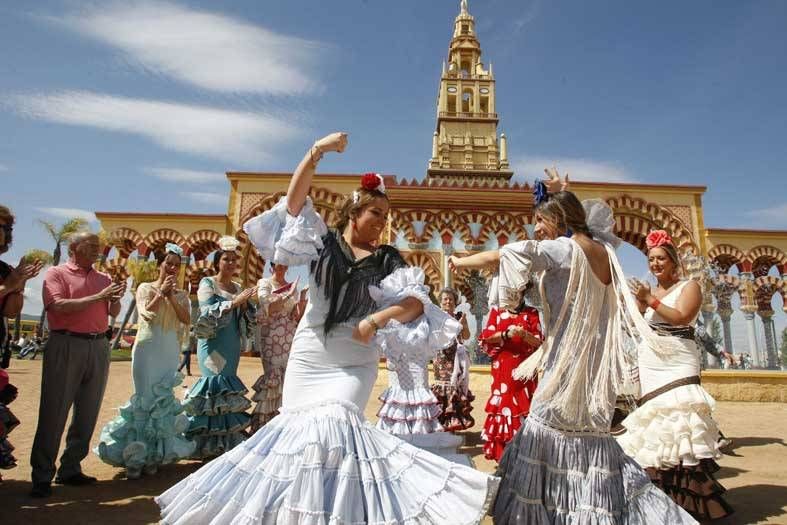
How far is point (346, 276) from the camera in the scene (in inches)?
89.0

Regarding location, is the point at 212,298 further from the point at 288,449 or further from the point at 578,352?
the point at 578,352

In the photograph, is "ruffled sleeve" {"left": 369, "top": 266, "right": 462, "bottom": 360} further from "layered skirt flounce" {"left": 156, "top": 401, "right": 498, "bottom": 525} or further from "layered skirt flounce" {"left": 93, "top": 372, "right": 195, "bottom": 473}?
"layered skirt flounce" {"left": 93, "top": 372, "right": 195, "bottom": 473}

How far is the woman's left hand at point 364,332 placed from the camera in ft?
6.92

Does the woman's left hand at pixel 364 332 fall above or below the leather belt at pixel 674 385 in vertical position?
above

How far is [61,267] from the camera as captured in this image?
3562mm

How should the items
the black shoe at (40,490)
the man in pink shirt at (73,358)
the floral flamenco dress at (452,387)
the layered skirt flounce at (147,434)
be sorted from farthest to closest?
the floral flamenco dress at (452,387), the layered skirt flounce at (147,434), the man in pink shirt at (73,358), the black shoe at (40,490)

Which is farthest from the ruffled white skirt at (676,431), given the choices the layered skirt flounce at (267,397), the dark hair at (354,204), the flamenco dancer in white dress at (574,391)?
the layered skirt flounce at (267,397)

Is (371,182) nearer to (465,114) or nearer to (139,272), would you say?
(139,272)

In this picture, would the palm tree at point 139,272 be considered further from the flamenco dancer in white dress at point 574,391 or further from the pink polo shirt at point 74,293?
the flamenco dancer in white dress at point 574,391

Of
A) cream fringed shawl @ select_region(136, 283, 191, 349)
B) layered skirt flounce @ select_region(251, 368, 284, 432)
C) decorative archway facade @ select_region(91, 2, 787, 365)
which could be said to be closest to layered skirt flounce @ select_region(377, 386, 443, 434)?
layered skirt flounce @ select_region(251, 368, 284, 432)

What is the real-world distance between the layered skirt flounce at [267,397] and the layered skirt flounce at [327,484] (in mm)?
2764

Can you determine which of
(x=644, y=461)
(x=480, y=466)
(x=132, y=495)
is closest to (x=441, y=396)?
(x=480, y=466)

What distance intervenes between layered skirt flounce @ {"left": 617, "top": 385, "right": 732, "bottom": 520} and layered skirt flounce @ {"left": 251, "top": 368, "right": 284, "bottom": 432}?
124 inches

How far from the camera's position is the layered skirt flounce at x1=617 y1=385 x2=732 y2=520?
3041 mm
